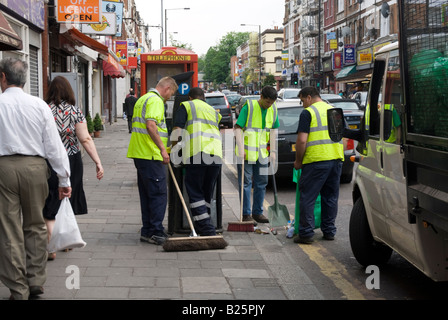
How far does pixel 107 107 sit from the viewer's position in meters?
37.3

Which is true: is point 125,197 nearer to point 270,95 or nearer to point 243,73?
point 270,95

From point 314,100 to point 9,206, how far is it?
3.83 meters

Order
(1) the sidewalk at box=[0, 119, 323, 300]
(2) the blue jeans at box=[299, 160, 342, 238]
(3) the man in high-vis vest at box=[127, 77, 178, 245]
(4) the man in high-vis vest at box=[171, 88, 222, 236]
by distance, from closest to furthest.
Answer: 1. (1) the sidewalk at box=[0, 119, 323, 300]
2. (3) the man in high-vis vest at box=[127, 77, 178, 245]
3. (4) the man in high-vis vest at box=[171, 88, 222, 236]
4. (2) the blue jeans at box=[299, 160, 342, 238]

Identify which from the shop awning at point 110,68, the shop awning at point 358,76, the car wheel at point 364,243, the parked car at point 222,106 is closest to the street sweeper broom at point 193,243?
the car wheel at point 364,243

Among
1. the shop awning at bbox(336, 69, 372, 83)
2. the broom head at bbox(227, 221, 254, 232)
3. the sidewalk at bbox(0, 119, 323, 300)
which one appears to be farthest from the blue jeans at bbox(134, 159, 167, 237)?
the shop awning at bbox(336, 69, 372, 83)

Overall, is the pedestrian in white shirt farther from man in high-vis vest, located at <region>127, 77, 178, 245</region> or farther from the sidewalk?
man in high-vis vest, located at <region>127, 77, 178, 245</region>

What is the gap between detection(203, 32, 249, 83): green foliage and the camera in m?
148

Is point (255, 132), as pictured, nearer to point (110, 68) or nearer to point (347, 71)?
point (110, 68)

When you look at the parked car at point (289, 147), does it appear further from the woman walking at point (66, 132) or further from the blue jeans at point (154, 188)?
the woman walking at point (66, 132)

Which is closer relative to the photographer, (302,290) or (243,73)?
(302,290)

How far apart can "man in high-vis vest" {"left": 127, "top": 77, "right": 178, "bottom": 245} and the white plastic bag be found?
1.64 meters

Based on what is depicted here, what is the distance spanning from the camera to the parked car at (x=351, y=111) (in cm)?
1844

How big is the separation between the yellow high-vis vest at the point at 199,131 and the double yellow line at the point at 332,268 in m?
1.48
